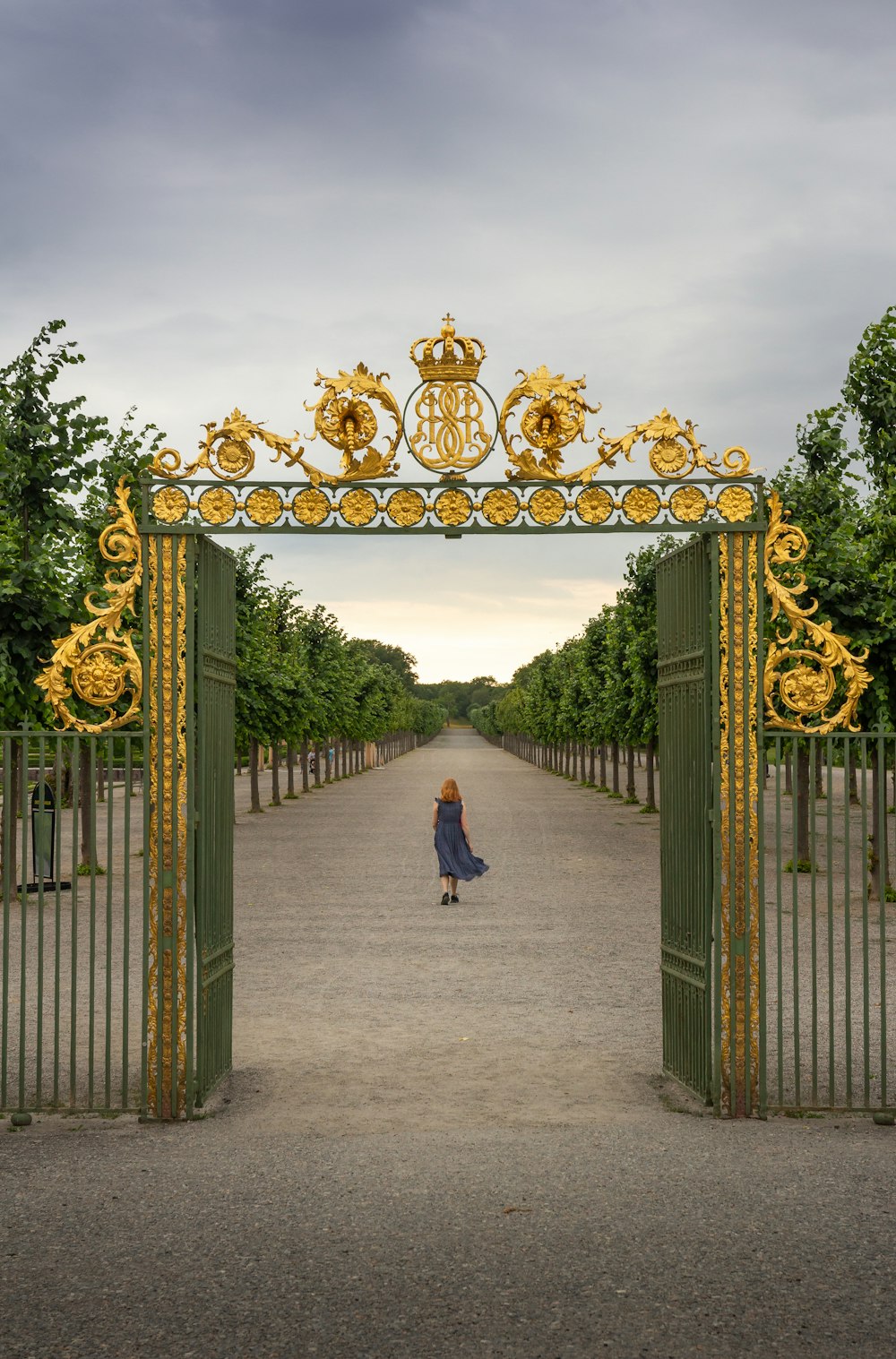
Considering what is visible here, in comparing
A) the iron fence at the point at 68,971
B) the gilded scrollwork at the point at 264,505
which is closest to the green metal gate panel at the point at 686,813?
the gilded scrollwork at the point at 264,505

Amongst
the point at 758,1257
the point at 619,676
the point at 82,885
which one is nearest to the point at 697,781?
the point at 758,1257

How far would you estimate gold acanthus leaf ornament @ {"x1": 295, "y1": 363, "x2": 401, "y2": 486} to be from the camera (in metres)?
8.30

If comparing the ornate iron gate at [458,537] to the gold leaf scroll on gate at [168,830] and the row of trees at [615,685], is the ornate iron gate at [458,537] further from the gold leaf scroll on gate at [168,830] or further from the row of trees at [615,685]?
the row of trees at [615,685]

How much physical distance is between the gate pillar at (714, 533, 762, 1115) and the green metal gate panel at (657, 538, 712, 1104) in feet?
0.30

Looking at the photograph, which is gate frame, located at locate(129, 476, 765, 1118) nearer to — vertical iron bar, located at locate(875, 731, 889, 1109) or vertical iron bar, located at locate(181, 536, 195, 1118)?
vertical iron bar, located at locate(181, 536, 195, 1118)

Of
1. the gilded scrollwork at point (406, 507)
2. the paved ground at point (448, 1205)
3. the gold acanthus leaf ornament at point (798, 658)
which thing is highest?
the gilded scrollwork at point (406, 507)

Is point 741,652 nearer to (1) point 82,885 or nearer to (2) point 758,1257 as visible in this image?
(2) point 758,1257

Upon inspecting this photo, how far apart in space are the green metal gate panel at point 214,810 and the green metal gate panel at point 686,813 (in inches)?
114

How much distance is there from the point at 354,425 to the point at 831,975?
4.29 meters

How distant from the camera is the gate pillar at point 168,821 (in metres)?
8.12

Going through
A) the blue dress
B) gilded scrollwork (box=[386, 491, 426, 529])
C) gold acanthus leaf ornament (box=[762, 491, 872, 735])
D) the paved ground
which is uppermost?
gilded scrollwork (box=[386, 491, 426, 529])

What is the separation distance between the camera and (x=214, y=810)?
8.67m

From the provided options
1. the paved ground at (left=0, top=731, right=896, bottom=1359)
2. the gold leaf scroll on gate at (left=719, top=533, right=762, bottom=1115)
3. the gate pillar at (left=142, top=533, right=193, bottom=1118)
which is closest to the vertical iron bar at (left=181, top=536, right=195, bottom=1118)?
the gate pillar at (left=142, top=533, right=193, bottom=1118)

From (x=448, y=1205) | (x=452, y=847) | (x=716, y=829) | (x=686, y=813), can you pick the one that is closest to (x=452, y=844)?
(x=452, y=847)
